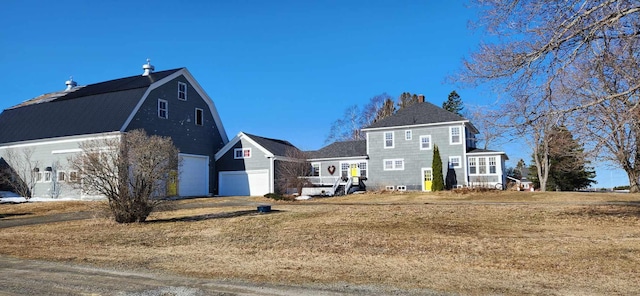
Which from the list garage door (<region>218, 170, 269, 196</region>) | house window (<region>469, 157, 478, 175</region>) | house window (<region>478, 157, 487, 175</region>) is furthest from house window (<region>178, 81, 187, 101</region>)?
house window (<region>478, 157, 487, 175</region>)

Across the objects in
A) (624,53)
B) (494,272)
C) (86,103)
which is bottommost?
(494,272)

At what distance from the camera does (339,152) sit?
36375mm

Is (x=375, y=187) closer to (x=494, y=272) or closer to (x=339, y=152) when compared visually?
(x=339, y=152)

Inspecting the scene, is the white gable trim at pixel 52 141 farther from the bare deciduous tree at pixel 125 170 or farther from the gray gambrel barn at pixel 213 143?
the bare deciduous tree at pixel 125 170

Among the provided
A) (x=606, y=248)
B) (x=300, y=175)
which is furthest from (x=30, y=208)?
(x=606, y=248)

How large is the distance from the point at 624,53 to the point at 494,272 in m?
7.14

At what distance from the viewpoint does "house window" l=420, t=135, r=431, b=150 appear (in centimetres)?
3272

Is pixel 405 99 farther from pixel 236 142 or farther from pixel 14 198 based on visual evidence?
pixel 14 198

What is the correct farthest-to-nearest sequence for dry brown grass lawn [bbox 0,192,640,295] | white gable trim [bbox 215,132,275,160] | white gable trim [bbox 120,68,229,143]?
white gable trim [bbox 215,132,275,160] → white gable trim [bbox 120,68,229,143] → dry brown grass lawn [bbox 0,192,640,295]

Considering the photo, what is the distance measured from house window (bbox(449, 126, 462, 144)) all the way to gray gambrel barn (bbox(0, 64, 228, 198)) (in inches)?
664

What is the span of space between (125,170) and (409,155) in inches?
908

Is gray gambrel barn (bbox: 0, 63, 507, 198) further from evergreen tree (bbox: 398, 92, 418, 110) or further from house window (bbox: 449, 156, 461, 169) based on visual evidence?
evergreen tree (bbox: 398, 92, 418, 110)

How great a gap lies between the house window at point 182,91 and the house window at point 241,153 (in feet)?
16.8

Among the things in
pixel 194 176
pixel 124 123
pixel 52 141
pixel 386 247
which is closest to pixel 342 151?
pixel 194 176
